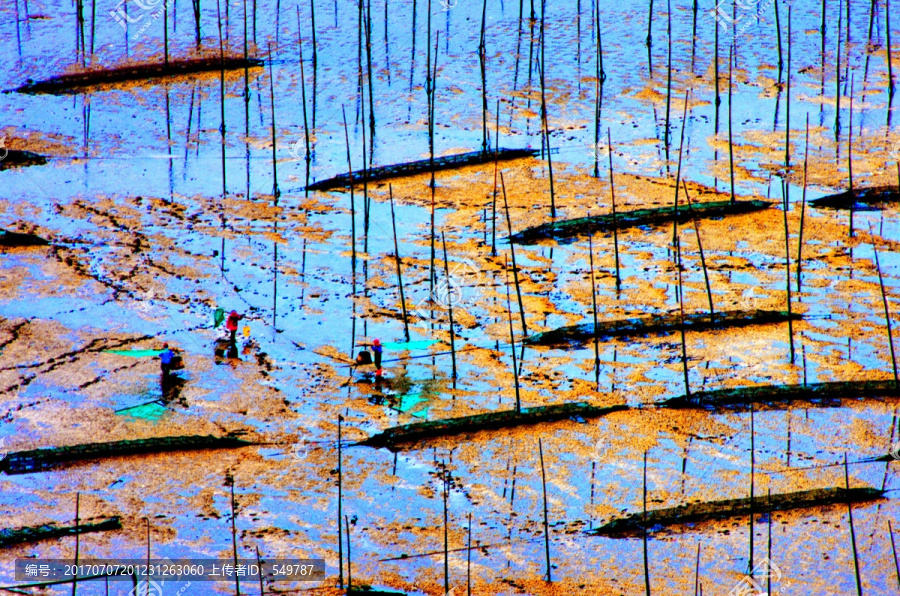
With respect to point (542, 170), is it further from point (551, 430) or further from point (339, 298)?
point (551, 430)

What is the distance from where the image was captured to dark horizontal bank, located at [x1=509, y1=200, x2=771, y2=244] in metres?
19.5

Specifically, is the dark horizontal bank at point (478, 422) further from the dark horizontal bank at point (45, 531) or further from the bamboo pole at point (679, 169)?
the bamboo pole at point (679, 169)

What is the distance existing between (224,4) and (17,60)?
5.16 metres

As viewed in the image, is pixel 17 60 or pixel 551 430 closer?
pixel 551 430

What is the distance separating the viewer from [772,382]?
603 inches

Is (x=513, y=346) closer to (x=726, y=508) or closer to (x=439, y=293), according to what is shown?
(x=726, y=508)

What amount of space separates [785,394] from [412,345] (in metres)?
4.72

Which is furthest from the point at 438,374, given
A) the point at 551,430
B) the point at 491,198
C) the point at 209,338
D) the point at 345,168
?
the point at 345,168

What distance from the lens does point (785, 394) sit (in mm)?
14812

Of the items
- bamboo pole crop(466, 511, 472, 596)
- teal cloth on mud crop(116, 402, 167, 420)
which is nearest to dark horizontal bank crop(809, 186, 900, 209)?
bamboo pole crop(466, 511, 472, 596)

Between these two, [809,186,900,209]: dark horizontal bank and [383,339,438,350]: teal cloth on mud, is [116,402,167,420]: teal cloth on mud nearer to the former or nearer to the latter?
[383,339,438,350]: teal cloth on mud

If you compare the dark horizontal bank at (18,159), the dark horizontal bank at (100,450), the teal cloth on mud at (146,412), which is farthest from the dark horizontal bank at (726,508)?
the dark horizontal bank at (18,159)

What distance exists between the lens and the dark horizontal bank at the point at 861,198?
792 inches

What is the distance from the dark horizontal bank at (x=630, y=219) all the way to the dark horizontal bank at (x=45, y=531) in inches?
350
